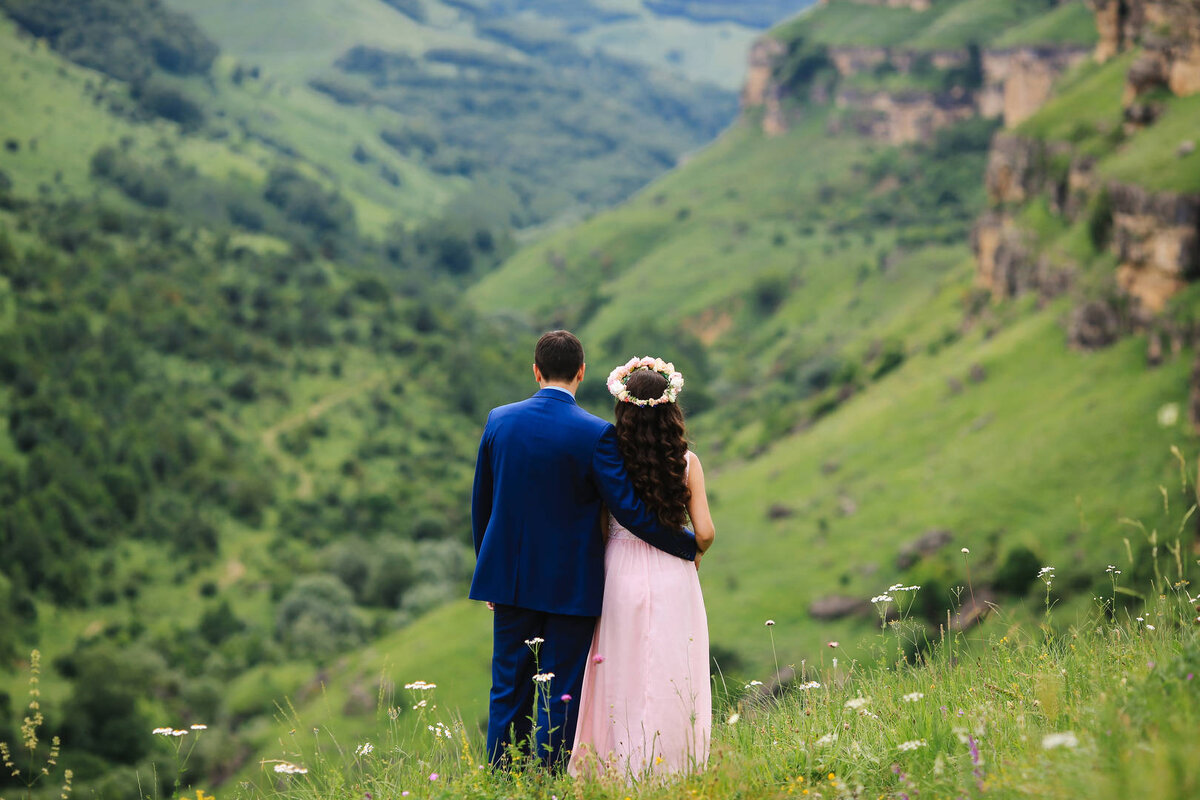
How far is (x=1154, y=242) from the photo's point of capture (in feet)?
140

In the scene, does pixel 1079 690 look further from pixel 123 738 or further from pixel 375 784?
pixel 123 738

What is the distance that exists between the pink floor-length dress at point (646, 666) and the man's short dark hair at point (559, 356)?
93cm

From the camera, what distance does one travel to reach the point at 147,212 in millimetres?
125938

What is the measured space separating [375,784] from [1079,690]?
12.4 ft

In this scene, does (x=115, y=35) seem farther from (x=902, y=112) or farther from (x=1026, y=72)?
(x=1026, y=72)

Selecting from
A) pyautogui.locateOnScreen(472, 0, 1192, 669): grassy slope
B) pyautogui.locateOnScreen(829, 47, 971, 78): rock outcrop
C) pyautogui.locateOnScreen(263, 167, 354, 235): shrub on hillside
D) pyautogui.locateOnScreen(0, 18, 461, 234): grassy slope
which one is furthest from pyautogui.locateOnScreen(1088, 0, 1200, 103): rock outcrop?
pyautogui.locateOnScreen(263, 167, 354, 235): shrub on hillside

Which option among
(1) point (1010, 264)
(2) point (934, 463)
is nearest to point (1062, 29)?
(1) point (1010, 264)

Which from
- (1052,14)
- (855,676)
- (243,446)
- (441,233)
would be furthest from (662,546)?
(441,233)

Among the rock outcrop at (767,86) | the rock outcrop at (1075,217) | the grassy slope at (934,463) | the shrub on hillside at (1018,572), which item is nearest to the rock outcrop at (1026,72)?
the grassy slope at (934,463)

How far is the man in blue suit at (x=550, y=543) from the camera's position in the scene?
6.43m

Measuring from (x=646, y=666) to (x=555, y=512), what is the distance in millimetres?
1058

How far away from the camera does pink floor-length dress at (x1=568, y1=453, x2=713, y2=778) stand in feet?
20.7

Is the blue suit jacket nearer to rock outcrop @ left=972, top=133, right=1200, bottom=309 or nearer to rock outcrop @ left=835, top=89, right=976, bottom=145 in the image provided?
rock outcrop @ left=972, top=133, right=1200, bottom=309

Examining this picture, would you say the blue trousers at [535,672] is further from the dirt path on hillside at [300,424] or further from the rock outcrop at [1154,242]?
the dirt path on hillside at [300,424]
